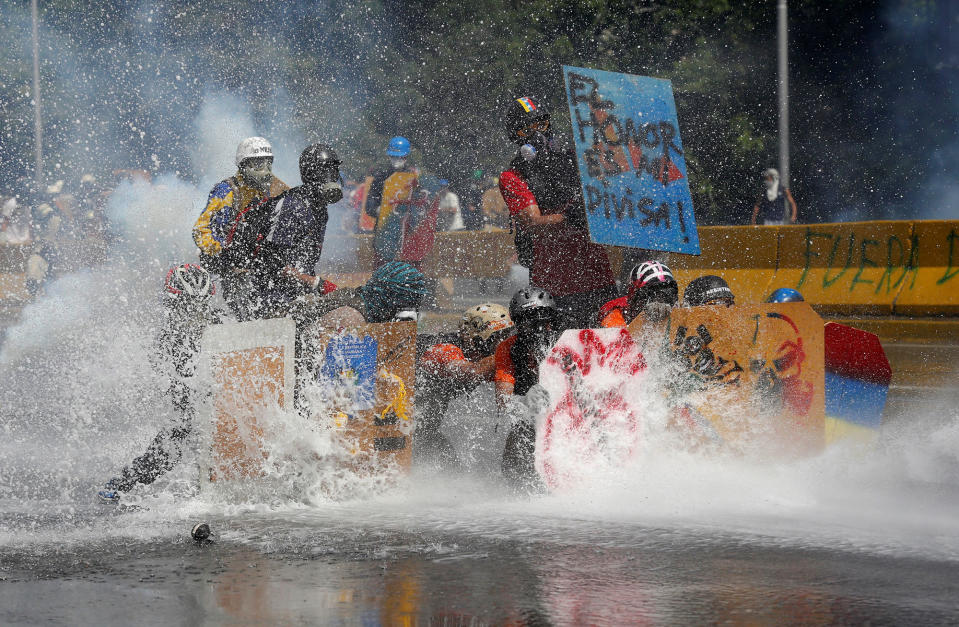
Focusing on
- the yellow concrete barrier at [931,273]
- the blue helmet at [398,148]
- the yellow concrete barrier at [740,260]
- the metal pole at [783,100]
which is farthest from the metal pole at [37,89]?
the yellow concrete barrier at [931,273]

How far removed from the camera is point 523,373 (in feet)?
26.1

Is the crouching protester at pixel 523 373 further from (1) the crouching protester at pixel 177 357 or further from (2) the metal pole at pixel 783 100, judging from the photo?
(2) the metal pole at pixel 783 100

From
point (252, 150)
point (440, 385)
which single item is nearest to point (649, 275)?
point (440, 385)

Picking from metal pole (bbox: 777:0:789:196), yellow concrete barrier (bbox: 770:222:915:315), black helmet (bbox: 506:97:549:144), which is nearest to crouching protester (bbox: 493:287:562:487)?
black helmet (bbox: 506:97:549:144)

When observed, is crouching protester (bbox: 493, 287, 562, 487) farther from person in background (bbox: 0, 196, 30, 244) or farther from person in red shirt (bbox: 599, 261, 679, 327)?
person in background (bbox: 0, 196, 30, 244)

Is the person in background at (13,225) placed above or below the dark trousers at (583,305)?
above

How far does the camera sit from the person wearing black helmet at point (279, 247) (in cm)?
794

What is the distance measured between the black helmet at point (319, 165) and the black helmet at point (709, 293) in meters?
2.40

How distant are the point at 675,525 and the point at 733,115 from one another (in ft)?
63.2

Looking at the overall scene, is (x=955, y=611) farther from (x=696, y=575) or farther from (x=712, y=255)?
(x=712, y=255)

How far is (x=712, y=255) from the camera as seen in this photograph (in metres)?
16.3

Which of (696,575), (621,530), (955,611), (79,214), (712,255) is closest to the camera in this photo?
(955,611)

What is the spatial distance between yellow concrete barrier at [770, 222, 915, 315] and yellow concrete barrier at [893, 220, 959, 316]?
4cm

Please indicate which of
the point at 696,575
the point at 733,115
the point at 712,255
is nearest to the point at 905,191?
the point at 733,115
